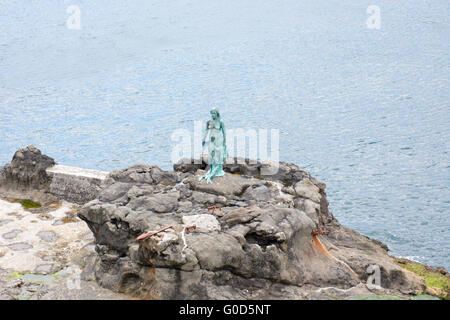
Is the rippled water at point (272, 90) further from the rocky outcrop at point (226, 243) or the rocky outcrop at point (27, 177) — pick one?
the rocky outcrop at point (27, 177)

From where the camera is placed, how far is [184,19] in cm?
3997

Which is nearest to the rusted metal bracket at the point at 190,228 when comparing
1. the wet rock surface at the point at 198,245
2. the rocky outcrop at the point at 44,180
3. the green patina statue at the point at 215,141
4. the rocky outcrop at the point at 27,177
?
the wet rock surface at the point at 198,245

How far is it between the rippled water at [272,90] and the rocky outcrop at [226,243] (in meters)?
4.81

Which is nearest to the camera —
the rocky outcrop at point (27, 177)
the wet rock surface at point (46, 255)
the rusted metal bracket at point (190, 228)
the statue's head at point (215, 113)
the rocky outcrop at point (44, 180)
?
the rusted metal bracket at point (190, 228)

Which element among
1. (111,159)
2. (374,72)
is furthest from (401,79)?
(111,159)

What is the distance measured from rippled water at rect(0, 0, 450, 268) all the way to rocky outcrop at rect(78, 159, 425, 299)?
481 centimetres

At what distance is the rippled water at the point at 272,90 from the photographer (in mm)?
20328

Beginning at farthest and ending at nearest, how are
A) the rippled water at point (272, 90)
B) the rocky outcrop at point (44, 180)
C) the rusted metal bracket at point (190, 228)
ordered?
the rippled water at point (272, 90), the rocky outcrop at point (44, 180), the rusted metal bracket at point (190, 228)

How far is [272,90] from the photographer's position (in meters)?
28.6

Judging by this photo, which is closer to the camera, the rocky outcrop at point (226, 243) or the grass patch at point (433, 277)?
the rocky outcrop at point (226, 243)

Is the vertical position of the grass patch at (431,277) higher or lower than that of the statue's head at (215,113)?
lower

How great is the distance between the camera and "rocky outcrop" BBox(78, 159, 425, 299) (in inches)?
417

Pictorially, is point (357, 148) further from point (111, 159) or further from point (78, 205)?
point (78, 205)

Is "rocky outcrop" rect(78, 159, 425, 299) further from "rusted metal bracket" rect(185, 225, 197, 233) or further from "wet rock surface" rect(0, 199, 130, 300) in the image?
"wet rock surface" rect(0, 199, 130, 300)
